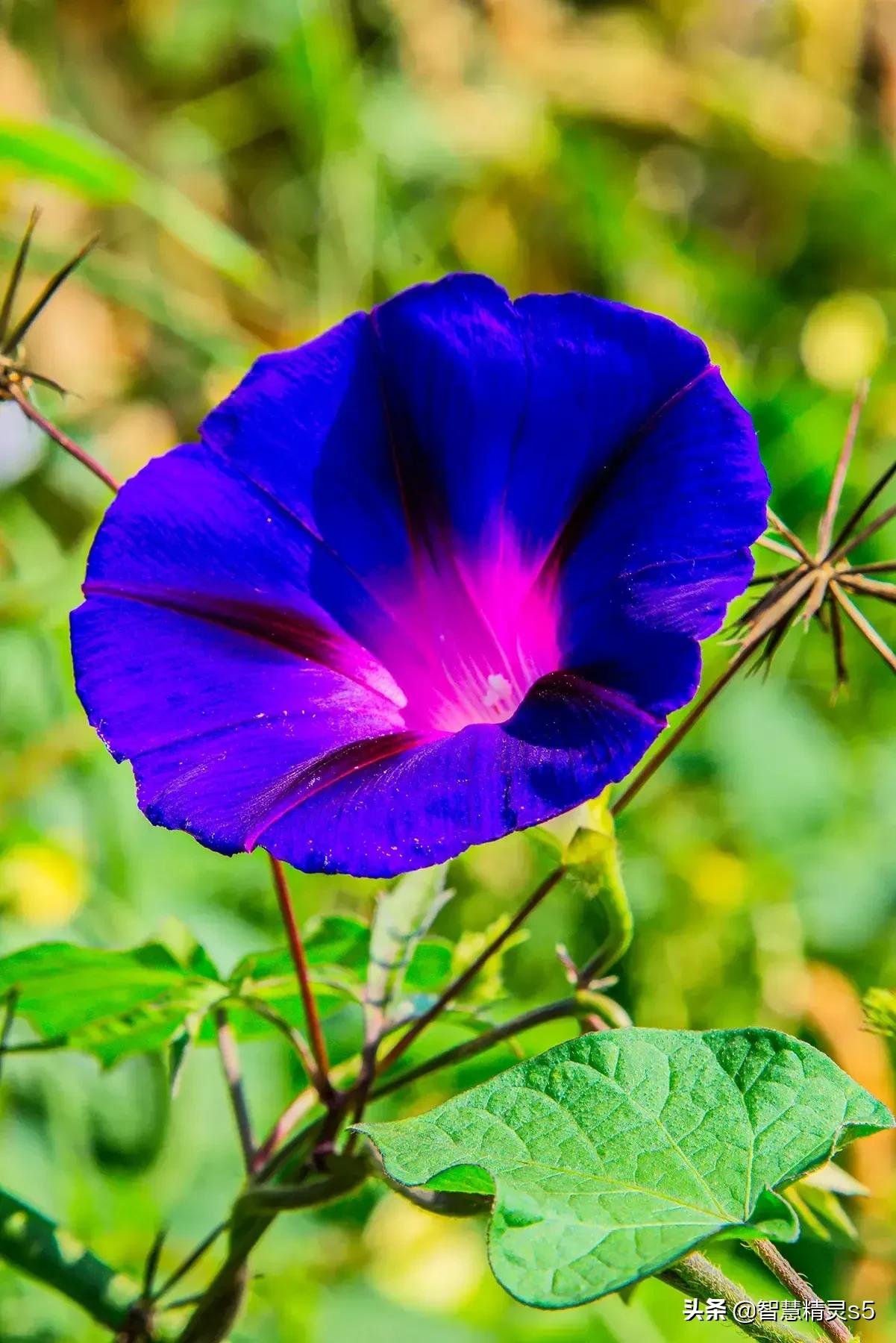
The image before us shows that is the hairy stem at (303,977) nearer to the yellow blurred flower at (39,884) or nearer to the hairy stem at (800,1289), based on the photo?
the hairy stem at (800,1289)

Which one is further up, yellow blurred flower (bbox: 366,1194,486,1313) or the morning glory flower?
the morning glory flower

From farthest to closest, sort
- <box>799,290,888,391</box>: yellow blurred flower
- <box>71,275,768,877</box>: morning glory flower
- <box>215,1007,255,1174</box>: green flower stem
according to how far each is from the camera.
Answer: <box>799,290,888,391</box>: yellow blurred flower < <box>215,1007,255,1174</box>: green flower stem < <box>71,275,768,877</box>: morning glory flower

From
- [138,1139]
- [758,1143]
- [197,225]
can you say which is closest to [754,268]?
[197,225]

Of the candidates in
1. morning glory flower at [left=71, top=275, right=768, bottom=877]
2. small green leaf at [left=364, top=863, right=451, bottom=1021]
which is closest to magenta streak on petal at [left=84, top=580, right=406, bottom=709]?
morning glory flower at [left=71, top=275, right=768, bottom=877]

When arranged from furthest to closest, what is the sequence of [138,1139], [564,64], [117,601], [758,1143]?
[564,64]
[138,1139]
[117,601]
[758,1143]

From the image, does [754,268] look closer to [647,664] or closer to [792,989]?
[792,989]

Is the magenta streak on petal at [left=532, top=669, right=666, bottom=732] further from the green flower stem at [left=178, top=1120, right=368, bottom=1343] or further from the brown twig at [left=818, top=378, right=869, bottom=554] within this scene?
the green flower stem at [left=178, top=1120, right=368, bottom=1343]
